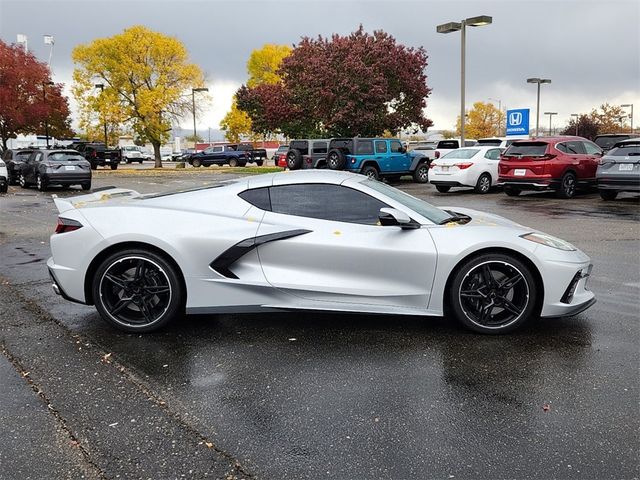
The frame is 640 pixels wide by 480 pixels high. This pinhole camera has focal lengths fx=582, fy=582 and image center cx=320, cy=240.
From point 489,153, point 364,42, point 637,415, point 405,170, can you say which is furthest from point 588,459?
point 364,42

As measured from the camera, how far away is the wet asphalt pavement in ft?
9.37

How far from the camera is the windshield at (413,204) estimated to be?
16.1 ft

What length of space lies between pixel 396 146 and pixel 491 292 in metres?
19.7

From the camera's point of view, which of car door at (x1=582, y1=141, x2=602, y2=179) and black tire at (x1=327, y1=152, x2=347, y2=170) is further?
black tire at (x1=327, y1=152, x2=347, y2=170)

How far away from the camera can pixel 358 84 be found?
31953 mm

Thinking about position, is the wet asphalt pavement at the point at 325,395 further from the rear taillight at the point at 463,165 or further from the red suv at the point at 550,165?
the rear taillight at the point at 463,165

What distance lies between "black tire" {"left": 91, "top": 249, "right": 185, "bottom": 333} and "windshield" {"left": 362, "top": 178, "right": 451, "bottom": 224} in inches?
72.3

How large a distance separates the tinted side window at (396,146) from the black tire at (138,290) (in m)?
19.7

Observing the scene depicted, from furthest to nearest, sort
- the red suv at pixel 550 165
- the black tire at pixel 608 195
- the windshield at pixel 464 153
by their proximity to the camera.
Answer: the windshield at pixel 464 153 → the red suv at pixel 550 165 → the black tire at pixel 608 195

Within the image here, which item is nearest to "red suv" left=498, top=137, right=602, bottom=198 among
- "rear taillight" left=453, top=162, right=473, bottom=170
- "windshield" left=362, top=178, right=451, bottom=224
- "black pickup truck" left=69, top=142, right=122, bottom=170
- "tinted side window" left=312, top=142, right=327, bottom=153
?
"rear taillight" left=453, top=162, right=473, bottom=170

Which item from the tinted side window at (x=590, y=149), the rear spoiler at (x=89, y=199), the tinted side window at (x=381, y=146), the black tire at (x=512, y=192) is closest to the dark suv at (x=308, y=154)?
the tinted side window at (x=381, y=146)

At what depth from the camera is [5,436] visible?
3117mm

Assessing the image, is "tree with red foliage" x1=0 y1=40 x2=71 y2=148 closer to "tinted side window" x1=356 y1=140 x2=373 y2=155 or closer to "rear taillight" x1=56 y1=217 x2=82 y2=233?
"tinted side window" x1=356 y1=140 x2=373 y2=155

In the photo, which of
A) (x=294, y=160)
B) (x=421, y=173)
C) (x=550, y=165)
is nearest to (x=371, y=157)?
(x=421, y=173)
